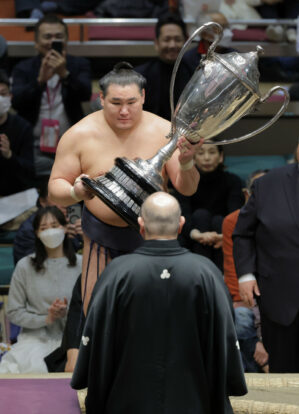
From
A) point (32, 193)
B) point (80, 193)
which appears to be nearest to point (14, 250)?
point (32, 193)

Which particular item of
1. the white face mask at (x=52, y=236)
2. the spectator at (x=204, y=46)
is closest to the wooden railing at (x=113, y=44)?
the spectator at (x=204, y=46)

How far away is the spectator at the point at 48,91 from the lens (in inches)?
192

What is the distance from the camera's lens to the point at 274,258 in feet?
11.0

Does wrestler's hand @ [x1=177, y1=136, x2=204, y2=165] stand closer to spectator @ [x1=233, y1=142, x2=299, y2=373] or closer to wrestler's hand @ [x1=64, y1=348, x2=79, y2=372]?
spectator @ [x1=233, y1=142, x2=299, y2=373]

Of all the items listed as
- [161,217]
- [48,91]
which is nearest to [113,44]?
[48,91]

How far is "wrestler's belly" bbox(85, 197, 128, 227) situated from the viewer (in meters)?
2.83

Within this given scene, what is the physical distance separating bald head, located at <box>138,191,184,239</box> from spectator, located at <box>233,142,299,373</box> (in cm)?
112

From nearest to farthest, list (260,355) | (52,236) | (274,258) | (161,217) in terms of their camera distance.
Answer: (161,217), (274,258), (260,355), (52,236)

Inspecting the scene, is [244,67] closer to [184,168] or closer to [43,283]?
[184,168]

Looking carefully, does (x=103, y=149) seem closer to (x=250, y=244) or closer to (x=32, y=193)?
(x=250, y=244)

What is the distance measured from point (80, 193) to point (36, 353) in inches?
59.9

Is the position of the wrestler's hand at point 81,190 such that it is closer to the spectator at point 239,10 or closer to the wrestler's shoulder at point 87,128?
the wrestler's shoulder at point 87,128

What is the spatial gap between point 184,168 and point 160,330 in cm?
62

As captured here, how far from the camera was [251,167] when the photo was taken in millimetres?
5629
